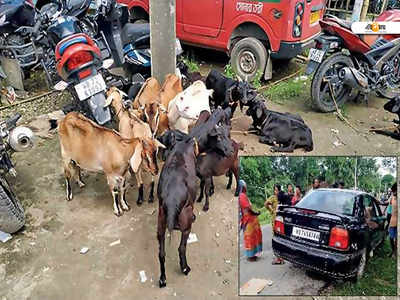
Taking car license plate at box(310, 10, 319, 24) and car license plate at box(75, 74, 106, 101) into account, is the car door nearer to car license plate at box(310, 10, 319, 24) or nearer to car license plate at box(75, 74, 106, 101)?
car license plate at box(75, 74, 106, 101)

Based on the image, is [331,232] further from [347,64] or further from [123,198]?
[347,64]

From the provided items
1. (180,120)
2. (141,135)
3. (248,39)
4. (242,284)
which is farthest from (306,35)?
(242,284)

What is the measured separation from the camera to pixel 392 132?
598 cm

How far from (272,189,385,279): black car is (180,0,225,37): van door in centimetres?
559

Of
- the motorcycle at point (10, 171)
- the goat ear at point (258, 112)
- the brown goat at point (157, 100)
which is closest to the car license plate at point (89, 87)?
the brown goat at point (157, 100)

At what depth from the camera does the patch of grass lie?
23.2 ft

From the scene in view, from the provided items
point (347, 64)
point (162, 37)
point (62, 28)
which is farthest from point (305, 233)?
point (347, 64)

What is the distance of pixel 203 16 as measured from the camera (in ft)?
25.0

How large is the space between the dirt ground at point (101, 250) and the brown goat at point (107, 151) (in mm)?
325

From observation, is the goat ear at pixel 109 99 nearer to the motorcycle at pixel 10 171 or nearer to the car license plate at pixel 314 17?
the motorcycle at pixel 10 171

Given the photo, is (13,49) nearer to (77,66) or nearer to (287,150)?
(77,66)

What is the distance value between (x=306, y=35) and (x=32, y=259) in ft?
18.7

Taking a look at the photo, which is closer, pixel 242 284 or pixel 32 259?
pixel 242 284

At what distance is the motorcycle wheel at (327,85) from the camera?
611 centimetres
